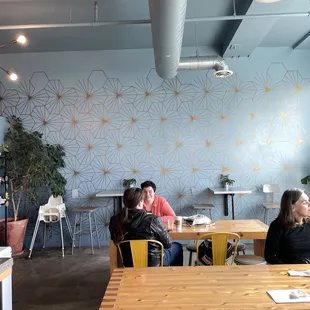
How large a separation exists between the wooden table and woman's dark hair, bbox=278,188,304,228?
478 mm

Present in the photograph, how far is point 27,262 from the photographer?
459 cm

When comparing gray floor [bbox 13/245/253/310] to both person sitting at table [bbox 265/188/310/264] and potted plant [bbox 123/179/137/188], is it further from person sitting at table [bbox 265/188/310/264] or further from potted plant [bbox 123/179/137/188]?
person sitting at table [bbox 265/188/310/264]

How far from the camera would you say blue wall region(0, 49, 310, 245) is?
571cm

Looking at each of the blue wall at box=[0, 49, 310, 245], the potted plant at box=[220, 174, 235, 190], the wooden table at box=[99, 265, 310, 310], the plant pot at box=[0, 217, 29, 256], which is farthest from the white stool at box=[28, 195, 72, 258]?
the wooden table at box=[99, 265, 310, 310]

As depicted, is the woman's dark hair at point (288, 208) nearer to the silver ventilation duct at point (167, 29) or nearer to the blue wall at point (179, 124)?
the silver ventilation duct at point (167, 29)

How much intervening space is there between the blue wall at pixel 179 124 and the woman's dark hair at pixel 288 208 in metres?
3.28

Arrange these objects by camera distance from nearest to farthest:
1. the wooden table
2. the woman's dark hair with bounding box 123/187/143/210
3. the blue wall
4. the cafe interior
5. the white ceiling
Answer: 1. the wooden table
2. the woman's dark hair with bounding box 123/187/143/210
3. the white ceiling
4. the cafe interior
5. the blue wall

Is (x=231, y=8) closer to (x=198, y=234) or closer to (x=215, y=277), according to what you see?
(x=198, y=234)

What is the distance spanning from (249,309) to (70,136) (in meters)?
4.92

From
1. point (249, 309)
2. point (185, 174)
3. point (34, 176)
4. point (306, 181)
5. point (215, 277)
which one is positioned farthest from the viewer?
point (185, 174)

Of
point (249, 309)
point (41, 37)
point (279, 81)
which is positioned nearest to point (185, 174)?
point (279, 81)

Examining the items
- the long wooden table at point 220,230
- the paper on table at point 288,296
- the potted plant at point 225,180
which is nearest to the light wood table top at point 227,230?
the long wooden table at point 220,230

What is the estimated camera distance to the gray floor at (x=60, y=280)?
10.3 feet

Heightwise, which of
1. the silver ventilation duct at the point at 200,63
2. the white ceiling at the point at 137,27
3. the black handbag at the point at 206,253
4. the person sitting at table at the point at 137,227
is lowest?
the black handbag at the point at 206,253
